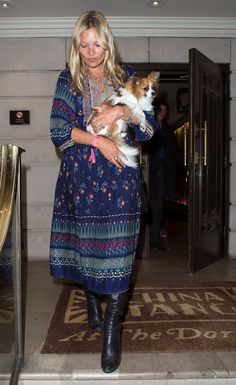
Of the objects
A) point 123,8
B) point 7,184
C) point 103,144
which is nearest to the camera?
point 7,184

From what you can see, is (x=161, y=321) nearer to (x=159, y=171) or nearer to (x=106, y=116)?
(x=106, y=116)

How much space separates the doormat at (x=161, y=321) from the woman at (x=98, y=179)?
34 cm

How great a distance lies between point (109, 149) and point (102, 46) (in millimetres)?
468

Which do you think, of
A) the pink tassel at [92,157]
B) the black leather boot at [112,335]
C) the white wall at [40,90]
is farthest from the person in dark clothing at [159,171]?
the black leather boot at [112,335]

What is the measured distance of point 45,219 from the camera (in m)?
4.56

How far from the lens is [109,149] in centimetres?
183

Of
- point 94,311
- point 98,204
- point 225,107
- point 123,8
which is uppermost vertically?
point 123,8

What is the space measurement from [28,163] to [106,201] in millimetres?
2802

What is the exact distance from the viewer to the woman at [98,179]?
6.12ft

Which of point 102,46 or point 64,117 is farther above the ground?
point 102,46

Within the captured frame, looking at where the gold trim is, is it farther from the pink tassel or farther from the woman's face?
the woman's face

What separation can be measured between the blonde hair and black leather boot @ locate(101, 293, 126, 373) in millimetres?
997

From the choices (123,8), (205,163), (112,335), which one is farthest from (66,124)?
(123,8)

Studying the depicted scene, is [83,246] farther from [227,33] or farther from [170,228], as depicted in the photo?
[170,228]
